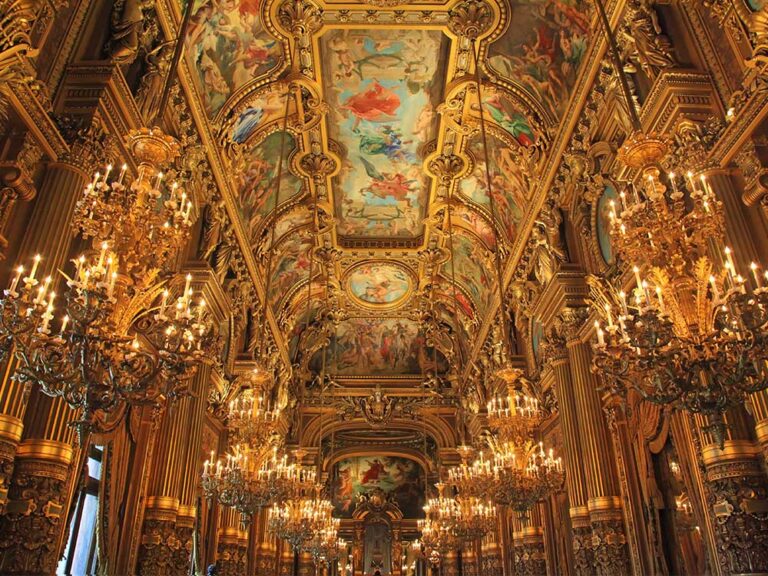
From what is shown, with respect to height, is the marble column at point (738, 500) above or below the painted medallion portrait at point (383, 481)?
below

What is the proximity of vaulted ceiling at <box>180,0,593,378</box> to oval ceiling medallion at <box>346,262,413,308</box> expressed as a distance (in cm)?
10

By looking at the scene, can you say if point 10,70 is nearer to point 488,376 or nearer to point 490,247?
point 490,247

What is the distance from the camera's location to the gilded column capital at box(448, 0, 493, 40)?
10.6 metres

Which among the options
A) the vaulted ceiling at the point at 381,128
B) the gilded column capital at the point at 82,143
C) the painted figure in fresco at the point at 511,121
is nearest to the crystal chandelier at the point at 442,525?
the vaulted ceiling at the point at 381,128

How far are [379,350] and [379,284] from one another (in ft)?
13.1

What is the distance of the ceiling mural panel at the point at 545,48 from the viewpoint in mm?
9914

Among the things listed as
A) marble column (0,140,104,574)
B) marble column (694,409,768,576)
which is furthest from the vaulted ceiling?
marble column (694,409,768,576)

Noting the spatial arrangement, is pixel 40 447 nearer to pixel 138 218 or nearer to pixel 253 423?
pixel 138 218

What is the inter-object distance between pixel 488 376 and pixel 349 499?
1386 centimetres

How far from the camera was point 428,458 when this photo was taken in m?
26.0

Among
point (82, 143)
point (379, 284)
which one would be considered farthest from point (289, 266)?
point (82, 143)

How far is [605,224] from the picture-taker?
10.1 m

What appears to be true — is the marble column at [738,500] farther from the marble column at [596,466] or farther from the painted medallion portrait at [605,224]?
the painted medallion portrait at [605,224]

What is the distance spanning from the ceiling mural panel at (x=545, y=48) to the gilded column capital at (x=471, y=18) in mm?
416
